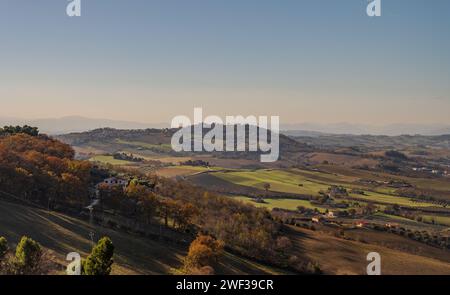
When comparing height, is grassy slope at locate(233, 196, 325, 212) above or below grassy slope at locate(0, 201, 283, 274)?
below

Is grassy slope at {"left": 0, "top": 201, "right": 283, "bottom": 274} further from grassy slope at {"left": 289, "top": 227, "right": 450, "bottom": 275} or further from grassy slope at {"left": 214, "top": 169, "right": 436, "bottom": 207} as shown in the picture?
grassy slope at {"left": 214, "top": 169, "right": 436, "bottom": 207}

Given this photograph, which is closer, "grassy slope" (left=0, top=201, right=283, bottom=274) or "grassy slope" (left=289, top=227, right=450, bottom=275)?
"grassy slope" (left=0, top=201, right=283, bottom=274)

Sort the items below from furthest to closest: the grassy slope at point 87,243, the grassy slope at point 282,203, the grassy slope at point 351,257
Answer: the grassy slope at point 282,203
the grassy slope at point 351,257
the grassy slope at point 87,243

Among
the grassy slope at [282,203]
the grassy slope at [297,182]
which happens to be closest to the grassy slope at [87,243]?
the grassy slope at [282,203]

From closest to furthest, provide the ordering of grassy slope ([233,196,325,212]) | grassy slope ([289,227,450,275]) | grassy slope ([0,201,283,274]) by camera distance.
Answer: grassy slope ([0,201,283,274])
grassy slope ([289,227,450,275])
grassy slope ([233,196,325,212])

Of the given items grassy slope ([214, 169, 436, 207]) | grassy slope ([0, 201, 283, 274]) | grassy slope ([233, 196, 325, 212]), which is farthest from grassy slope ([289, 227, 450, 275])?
grassy slope ([214, 169, 436, 207])

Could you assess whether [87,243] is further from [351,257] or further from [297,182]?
[297,182]

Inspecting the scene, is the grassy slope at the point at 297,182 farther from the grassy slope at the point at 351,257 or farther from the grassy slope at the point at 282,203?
the grassy slope at the point at 351,257

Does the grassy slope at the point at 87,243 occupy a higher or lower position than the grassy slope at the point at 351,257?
higher

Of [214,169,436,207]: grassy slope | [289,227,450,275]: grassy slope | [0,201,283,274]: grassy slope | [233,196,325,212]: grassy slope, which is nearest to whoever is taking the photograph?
[0,201,283,274]: grassy slope

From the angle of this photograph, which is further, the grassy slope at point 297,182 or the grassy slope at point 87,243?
the grassy slope at point 297,182
